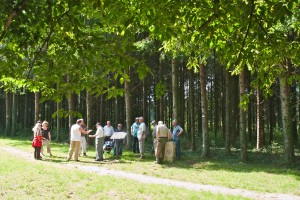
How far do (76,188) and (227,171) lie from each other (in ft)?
21.4

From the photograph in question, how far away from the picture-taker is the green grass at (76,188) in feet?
29.7

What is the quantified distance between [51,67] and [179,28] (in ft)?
6.31

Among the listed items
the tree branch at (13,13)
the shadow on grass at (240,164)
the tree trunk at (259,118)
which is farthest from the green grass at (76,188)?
the tree trunk at (259,118)

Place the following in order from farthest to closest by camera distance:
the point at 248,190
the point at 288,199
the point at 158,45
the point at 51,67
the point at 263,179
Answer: the point at 158,45 → the point at 263,179 → the point at 248,190 → the point at 288,199 → the point at 51,67

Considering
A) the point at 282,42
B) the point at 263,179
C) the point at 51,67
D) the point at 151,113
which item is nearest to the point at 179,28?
the point at 282,42

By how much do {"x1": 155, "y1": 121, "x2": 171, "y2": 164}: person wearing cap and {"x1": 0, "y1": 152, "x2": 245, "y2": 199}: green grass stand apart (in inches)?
170

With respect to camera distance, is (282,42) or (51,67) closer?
(51,67)

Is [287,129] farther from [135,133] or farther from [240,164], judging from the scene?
[135,133]

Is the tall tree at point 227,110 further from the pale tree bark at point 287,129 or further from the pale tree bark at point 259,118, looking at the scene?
the pale tree bark at point 287,129

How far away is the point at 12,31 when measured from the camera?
3.56 m

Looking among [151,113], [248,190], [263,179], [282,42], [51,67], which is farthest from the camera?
[151,113]

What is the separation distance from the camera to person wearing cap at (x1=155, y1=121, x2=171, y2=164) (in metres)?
15.3

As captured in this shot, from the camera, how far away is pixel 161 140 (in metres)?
15.5

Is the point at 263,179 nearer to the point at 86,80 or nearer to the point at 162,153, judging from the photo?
the point at 162,153
